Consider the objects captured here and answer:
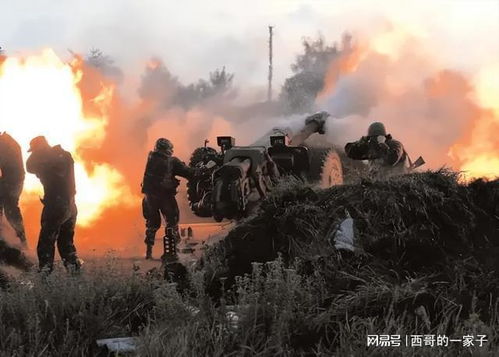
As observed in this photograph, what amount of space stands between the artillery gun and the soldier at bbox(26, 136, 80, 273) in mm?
1991

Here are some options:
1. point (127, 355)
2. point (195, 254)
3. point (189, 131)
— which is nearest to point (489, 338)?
point (127, 355)

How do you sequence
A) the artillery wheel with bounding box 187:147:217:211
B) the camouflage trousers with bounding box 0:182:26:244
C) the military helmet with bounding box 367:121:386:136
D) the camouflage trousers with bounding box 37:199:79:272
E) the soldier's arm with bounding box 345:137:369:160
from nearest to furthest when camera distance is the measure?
the camouflage trousers with bounding box 37:199:79:272
the soldier's arm with bounding box 345:137:369:160
the military helmet with bounding box 367:121:386:136
the artillery wheel with bounding box 187:147:217:211
the camouflage trousers with bounding box 0:182:26:244

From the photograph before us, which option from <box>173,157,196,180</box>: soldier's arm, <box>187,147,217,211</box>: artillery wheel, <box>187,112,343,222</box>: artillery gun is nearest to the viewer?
<box>187,112,343,222</box>: artillery gun

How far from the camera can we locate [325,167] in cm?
1182

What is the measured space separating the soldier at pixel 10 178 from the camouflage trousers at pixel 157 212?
2204mm

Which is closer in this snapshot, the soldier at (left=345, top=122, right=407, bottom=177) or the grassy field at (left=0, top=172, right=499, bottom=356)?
the grassy field at (left=0, top=172, right=499, bottom=356)

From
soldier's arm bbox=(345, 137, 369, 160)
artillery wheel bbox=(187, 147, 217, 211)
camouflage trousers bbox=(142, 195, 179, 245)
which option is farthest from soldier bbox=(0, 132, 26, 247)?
soldier's arm bbox=(345, 137, 369, 160)

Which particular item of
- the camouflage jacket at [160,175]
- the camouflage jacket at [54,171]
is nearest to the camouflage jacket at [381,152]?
the camouflage jacket at [160,175]

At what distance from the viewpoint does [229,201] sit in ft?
28.7

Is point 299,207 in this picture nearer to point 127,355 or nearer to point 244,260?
point 244,260

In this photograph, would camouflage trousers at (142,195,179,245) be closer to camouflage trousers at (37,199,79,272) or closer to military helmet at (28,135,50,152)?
camouflage trousers at (37,199,79,272)

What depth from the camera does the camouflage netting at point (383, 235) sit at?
586 centimetres

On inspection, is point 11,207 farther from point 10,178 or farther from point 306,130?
point 306,130

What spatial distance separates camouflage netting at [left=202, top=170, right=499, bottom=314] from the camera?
586cm
